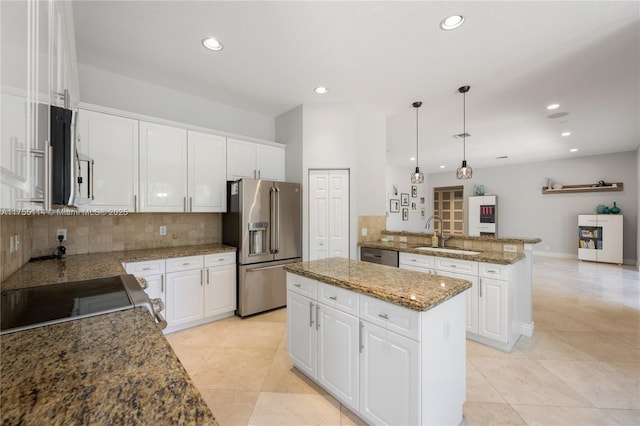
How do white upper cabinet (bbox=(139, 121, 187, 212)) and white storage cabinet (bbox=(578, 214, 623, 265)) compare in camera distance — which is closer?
white upper cabinet (bbox=(139, 121, 187, 212))

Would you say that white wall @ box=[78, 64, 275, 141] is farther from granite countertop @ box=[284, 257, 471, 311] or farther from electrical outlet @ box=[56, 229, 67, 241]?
granite countertop @ box=[284, 257, 471, 311]

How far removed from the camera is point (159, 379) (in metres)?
0.72

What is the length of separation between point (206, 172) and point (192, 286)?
4.39 ft

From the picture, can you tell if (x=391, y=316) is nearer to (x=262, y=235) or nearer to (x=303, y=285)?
(x=303, y=285)

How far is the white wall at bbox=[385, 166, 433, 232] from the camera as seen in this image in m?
8.58

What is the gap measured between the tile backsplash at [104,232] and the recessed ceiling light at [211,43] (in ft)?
6.27

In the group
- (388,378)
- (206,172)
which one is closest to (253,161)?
(206,172)

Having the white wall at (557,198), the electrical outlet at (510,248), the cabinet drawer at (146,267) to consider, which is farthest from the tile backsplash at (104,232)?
the white wall at (557,198)

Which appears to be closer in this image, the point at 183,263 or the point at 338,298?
the point at 338,298

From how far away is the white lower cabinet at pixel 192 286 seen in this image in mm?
2801

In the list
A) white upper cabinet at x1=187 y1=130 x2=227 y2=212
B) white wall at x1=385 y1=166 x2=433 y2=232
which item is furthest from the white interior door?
white wall at x1=385 y1=166 x2=433 y2=232

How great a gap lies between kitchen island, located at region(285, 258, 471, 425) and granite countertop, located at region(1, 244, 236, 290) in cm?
155

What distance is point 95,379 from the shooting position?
72 centimetres

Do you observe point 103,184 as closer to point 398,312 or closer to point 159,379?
point 159,379
